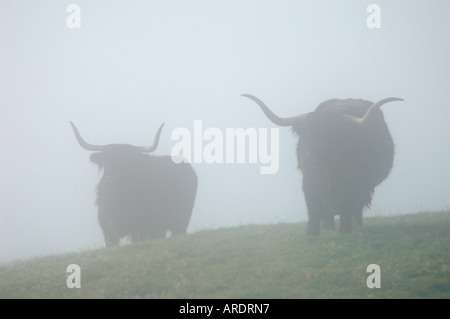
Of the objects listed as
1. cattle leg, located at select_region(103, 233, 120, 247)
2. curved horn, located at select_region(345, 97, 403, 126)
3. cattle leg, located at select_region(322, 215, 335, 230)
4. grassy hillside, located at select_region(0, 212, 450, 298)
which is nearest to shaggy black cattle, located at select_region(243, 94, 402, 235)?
curved horn, located at select_region(345, 97, 403, 126)

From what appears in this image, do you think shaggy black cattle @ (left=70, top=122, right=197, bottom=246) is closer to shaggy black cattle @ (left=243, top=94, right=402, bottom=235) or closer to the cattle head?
the cattle head

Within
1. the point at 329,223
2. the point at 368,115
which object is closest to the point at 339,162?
the point at 368,115

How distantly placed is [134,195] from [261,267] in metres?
5.26

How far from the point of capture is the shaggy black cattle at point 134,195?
11531 millimetres

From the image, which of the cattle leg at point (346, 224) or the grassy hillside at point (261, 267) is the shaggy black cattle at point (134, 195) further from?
the cattle leg at point (346, 224)

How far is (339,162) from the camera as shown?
8.90 meters

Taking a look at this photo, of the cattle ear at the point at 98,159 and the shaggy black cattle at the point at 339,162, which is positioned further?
the cattle ear at the point at 98,159

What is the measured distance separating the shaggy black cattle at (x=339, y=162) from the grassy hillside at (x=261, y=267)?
1.69 ft

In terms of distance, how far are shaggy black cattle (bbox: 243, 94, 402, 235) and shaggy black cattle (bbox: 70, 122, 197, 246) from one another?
14.9ft

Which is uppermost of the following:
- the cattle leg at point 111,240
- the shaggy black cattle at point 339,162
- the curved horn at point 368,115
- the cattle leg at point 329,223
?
the curved horn at point 368,115

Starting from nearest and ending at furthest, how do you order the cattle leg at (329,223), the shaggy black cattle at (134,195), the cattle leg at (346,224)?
1. the cattle leg at (346,224)
2. the cattle leg at (329,223)
3. the shaggy black cattle at (134,195)

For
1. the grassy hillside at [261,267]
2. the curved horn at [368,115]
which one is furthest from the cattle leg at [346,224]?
the curved horn at [368,115]

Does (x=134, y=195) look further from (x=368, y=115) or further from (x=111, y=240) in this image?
(x=368, y=115)

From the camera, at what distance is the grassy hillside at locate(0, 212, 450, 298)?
21.1 feet
